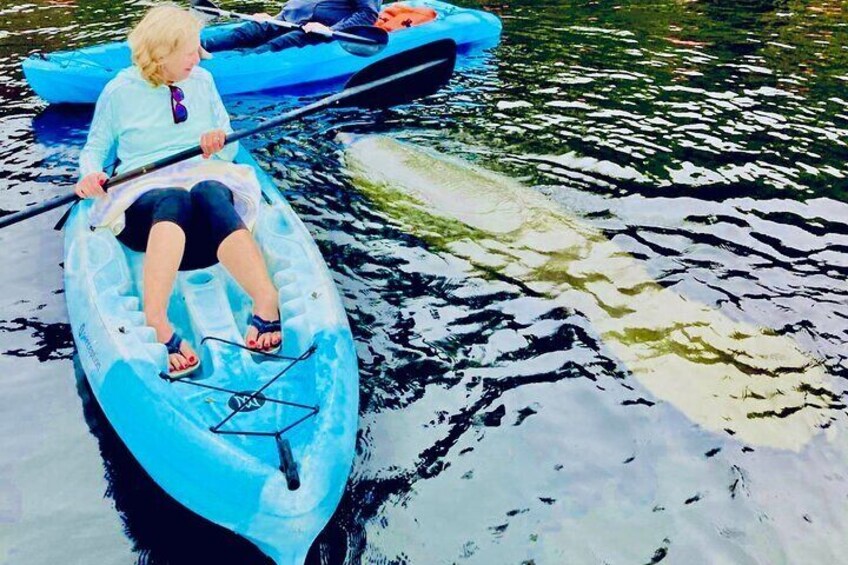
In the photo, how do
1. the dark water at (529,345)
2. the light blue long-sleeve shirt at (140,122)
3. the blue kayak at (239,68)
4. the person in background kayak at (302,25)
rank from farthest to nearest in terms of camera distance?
1. the person in background kayak at (302,25)
2. the blue kayak at (239,68)
3. the light blue long-sleeve shirt at (140,122)
4. the dark water at (529,345)

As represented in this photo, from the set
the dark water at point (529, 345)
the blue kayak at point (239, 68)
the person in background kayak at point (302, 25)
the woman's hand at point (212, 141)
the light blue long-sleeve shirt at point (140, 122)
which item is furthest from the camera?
the person in background kayak at point (302, 25)

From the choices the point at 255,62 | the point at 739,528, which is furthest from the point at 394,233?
the point at 255,62

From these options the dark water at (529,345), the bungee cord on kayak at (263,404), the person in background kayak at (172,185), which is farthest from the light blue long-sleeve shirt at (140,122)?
the bungee cord on kayak at (263,404)

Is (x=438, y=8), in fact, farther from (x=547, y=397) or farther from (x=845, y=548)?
(x=845, y=548)

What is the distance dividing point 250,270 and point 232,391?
743 mm

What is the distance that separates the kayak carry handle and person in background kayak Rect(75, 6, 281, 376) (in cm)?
74

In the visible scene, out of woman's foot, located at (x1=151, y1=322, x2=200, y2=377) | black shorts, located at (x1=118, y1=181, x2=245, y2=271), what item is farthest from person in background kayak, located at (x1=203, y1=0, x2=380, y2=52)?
woman's foot, located at (x1=151, y1=322, x2=200, y2=377)

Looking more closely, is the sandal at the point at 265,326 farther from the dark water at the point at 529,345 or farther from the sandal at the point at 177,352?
the dark water at the point at 529,345

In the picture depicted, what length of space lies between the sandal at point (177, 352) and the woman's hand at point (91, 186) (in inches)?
35.6

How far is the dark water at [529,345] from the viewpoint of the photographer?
303 cm

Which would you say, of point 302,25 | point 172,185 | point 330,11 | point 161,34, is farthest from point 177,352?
point 330,11

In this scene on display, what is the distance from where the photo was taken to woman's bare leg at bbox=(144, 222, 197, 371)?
334 centimetres

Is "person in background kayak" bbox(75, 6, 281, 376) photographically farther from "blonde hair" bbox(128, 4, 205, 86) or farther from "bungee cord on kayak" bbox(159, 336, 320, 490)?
"bungee cord on kayak" bbox(159, 336, 320, 490)

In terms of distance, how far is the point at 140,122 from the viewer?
13.4 feet
